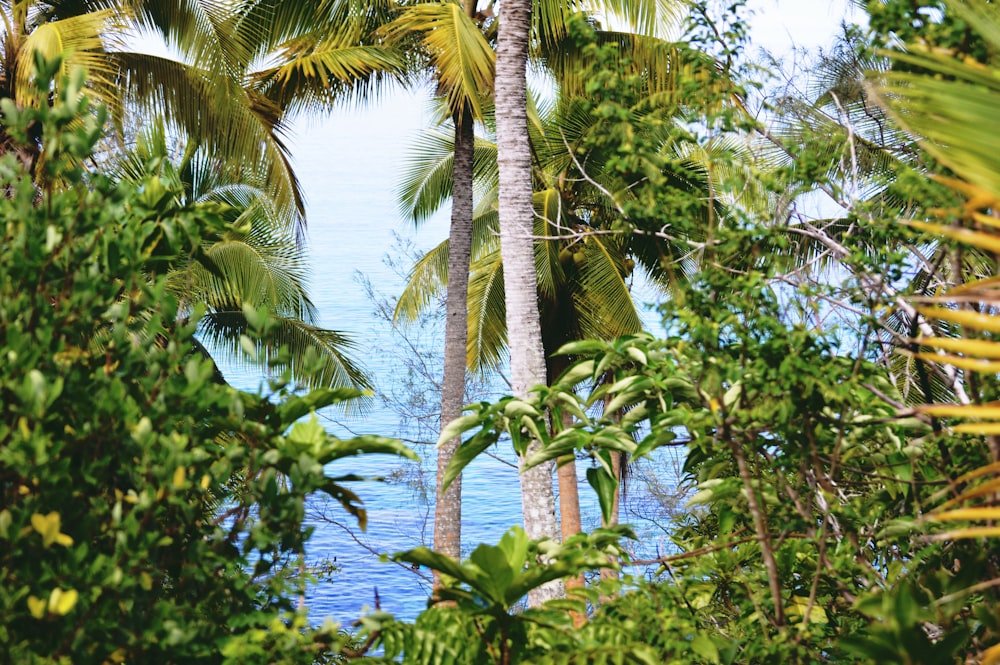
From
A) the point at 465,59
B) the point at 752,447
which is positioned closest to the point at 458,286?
the point at 465,59

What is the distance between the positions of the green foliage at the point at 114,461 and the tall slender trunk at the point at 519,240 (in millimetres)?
5318

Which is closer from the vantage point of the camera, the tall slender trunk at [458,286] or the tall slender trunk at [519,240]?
the tall slender trunk at [519,240]

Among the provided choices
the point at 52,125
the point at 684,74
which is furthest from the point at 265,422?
the point at 684,74

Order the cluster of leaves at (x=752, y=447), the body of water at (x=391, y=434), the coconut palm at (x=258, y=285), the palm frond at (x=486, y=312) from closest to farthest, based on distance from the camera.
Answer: the cluster of leaves at (x=752, y=447) < the body of water at (x=391, y=434) < the coconut palm at (x=258, y=285) < the palm frond at (x=486, y=312)

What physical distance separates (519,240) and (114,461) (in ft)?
19.3

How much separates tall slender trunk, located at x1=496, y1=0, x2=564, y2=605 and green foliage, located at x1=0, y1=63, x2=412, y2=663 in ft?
17.4

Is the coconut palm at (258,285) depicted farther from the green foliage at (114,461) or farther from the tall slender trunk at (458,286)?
the green foliage at (114,461)

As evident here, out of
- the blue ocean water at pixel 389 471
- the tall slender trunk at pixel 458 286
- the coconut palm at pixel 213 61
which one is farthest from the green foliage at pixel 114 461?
the tall slender trunk at pixel 458 286

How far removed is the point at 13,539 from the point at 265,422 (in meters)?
0.63

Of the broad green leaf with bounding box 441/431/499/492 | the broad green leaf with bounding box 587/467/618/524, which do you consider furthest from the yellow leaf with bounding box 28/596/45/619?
the broad green leaf with bounding box 587/467/618/524

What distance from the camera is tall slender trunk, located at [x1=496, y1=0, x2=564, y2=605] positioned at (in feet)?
24.4

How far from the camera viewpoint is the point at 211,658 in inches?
77.2

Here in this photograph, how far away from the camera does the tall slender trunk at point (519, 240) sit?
7449mm

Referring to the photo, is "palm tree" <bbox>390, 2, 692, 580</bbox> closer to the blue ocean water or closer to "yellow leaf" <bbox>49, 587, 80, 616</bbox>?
the blue ocean water
